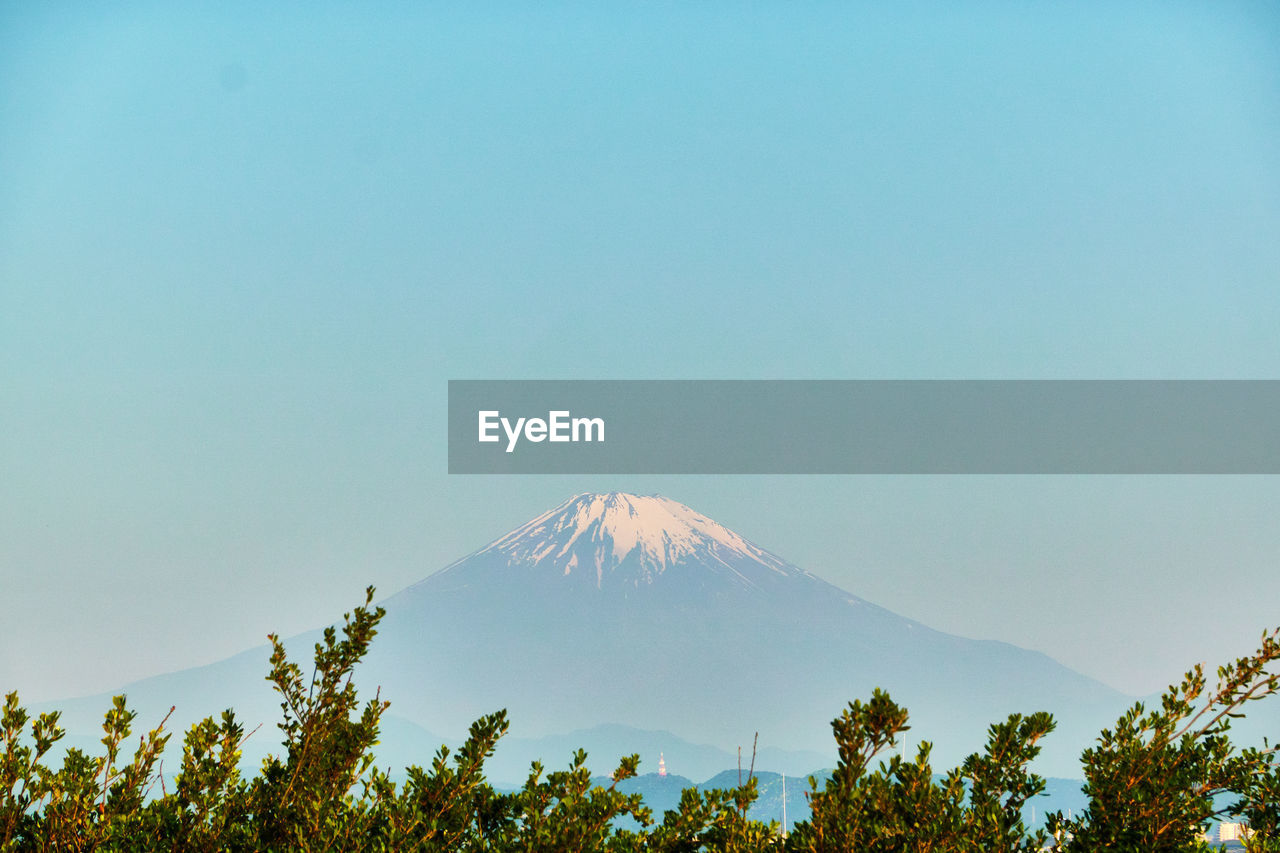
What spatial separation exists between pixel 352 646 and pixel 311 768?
473mm

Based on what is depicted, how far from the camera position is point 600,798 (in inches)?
124

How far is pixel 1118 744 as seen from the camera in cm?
350

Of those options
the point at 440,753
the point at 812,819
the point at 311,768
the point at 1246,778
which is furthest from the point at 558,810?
the point at 1246,778

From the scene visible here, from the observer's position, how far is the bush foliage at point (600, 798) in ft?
9.93

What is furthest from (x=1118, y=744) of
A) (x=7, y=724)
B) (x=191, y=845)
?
(x=7, y=724)

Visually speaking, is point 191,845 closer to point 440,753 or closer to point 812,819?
point 440,753

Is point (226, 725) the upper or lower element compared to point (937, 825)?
upper

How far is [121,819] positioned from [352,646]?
93 centimetres

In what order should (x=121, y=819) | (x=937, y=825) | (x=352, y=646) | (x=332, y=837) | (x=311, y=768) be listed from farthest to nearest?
(x=352, y=646) < (x=311, y=768) < (x=121, y=819) < (x=332, y=837) < (x=937, y=825)

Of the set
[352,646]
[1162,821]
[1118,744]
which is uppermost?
[352,646]

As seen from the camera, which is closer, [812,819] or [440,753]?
[812,819]

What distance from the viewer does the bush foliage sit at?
3.03 metres

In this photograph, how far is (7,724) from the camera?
11.0ft

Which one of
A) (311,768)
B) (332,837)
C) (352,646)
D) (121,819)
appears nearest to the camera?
(332,837)
